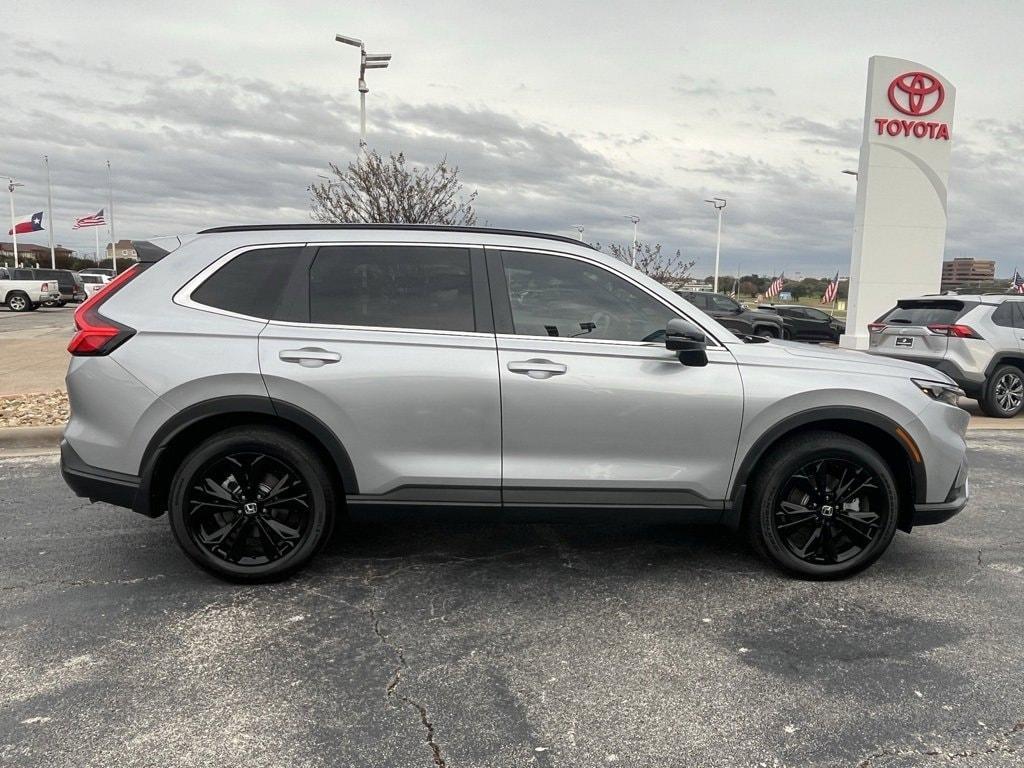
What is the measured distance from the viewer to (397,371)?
3.49m

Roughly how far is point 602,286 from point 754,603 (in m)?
1.74

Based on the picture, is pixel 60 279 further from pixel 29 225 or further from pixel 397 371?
pixel 397 371

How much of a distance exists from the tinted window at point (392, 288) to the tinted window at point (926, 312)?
7823 millimetres

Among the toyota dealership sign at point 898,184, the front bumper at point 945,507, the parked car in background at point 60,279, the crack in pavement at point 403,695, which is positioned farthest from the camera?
the parked car in background at point 60,279

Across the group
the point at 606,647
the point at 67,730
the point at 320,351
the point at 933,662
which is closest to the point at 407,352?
the point at 320,351

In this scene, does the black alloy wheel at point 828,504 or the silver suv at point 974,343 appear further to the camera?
the silver suv at point 974,343

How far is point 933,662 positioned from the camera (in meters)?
3.01

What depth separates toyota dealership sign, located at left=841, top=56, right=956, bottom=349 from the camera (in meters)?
17.2

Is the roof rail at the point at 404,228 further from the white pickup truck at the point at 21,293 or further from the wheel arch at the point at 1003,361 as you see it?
the white pickup truck at the point at 21,293

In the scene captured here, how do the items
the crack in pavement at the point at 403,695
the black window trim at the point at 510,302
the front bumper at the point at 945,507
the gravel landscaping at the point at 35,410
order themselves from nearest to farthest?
the crack in pavement at the point at 403,695 < the black window trim at the point at 510,302 < the front bumper at the point at 945,507 < the gravel landscaping at the point at 35,410

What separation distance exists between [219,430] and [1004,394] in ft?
31.6

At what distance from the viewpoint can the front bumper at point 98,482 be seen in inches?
138

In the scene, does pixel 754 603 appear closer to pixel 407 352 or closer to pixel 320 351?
pixel 407 352

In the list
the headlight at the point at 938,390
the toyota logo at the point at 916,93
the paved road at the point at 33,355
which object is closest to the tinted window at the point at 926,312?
the headlight at the point at 938,390
